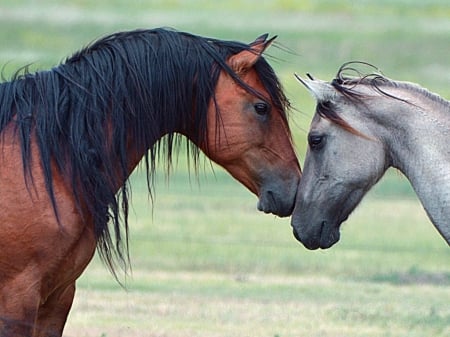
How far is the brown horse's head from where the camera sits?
6.36 metres

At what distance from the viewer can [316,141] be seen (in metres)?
6.62

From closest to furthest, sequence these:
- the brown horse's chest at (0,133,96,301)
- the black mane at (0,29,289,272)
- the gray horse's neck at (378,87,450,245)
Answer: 1. the brown horse's chest at (0,133,96,301)
2. the black mane at (0,29,289,272)
3. the gray horse's neck at (378,87,450,245)

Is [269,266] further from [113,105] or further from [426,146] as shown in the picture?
[113,105]

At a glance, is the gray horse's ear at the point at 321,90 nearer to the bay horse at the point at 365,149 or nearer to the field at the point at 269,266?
the bay horse at the point at 365,149

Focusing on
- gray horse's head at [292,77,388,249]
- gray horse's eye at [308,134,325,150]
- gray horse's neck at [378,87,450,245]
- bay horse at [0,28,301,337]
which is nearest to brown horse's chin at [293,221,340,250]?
gray horse's head at [292,77,388,249]

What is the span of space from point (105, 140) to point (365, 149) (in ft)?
4.54

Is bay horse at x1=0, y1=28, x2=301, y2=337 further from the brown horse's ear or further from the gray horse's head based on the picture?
the gray horse's head

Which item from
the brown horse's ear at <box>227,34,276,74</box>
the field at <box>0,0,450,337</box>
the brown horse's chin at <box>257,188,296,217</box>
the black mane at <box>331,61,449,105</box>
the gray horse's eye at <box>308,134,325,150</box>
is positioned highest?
the brown horse's ear at <box>227,34,276,74</box>

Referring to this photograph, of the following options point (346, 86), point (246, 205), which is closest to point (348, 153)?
point (346, 86)

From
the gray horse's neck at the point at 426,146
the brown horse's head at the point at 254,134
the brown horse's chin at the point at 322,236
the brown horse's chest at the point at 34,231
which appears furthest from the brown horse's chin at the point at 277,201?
the brown horse's chest at the point at 34,231

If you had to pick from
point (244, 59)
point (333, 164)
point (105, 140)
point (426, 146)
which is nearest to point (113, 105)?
point (105, 140)

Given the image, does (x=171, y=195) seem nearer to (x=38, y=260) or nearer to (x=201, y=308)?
(x=201, y=308)

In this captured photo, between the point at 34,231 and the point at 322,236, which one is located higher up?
the point at 34,231

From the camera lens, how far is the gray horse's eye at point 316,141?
6613 millimetres
